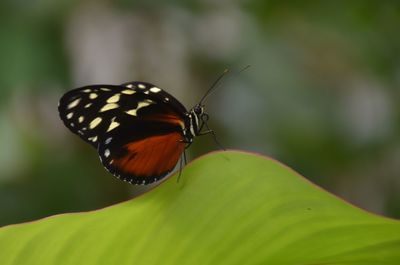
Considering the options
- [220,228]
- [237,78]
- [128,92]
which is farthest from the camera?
[237,78]

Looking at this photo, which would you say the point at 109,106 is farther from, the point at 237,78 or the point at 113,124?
the point at 237,78

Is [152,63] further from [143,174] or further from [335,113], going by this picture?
[143,174]

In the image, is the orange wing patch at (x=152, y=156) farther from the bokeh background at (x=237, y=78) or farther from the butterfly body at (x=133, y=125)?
the bokeh background at (x=237, y=78)

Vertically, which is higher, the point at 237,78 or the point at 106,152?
the point at 237,78

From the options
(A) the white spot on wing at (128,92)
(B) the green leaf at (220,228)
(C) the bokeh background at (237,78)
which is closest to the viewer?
(B) the green leaf at (220,228)

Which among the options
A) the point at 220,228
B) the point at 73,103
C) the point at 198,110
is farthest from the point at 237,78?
the point at 220,228

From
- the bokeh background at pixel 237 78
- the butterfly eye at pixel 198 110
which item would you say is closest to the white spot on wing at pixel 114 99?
the butterfly eye at pixel 198 110

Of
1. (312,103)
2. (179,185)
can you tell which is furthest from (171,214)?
(312,103)
